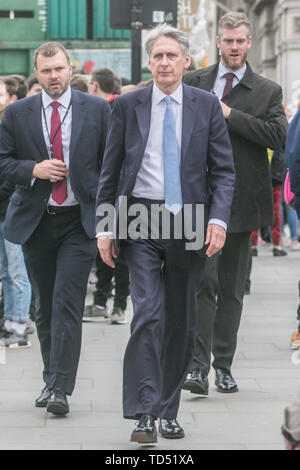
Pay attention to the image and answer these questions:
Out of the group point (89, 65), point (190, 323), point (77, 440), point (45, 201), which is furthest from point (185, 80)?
point (89, 65)

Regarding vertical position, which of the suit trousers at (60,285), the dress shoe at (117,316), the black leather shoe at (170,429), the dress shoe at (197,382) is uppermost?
the suit trousers at (60,285)

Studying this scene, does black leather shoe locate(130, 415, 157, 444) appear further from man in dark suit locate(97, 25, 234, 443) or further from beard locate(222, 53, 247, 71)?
beard locate(222, 53, 247, 71)

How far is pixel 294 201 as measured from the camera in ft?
24.9

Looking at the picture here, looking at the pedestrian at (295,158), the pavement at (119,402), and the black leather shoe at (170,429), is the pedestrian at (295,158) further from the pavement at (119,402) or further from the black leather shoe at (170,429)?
the black leather shoe at (170,429)

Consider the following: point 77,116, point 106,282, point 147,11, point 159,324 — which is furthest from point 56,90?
point 147,11

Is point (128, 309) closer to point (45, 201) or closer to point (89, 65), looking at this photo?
point (45, 201)

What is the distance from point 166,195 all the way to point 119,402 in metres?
1.49

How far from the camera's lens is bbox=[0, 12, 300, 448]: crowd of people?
5383 mm

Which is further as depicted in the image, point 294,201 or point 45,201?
point 294,201

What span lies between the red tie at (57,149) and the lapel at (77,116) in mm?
83

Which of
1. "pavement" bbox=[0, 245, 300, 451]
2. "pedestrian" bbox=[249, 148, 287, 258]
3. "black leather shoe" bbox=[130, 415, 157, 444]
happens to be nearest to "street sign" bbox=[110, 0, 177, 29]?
"pedestrian" bbox=[249, 148, 287, 258]

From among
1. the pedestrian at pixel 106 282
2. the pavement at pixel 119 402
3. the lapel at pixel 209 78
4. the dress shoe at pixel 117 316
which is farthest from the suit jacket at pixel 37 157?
the dress shoe at pixel 117 316

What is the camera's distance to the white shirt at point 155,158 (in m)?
5.38

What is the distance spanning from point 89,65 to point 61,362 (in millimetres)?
14336
